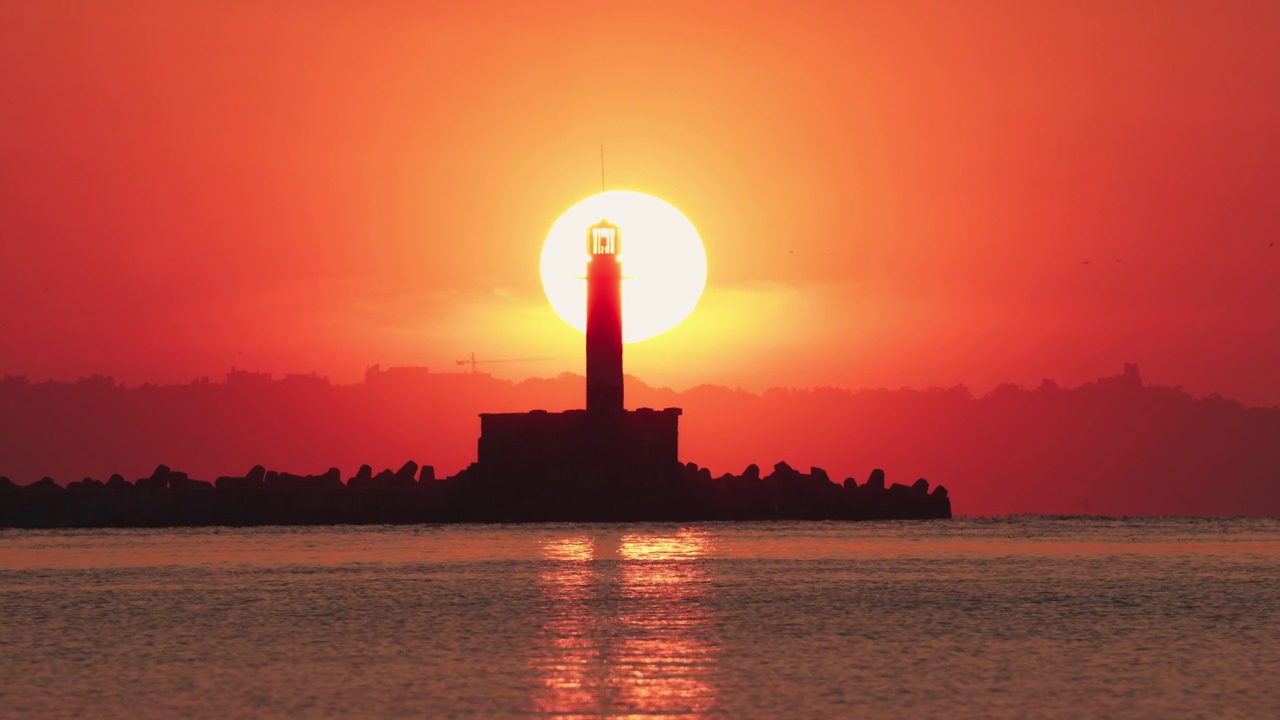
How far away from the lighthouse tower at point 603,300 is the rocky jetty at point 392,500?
16.1 meters

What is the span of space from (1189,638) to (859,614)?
24.6 feet

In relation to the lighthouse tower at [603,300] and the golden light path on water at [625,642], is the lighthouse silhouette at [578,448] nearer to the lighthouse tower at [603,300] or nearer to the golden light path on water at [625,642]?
the lighthouse tower at [603,300]

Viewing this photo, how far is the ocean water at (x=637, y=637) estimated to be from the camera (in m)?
21.0

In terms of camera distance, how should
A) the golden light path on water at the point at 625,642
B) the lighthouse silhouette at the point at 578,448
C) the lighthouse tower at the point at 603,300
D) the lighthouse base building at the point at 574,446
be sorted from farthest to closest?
the lighthouse base building at the point at 574,446 < the lighthouse silhouette at the point at 578,448 < the lighthouse tower at the point at 603,300 < the golden light path on water at the point at 625,642

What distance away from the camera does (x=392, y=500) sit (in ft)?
324

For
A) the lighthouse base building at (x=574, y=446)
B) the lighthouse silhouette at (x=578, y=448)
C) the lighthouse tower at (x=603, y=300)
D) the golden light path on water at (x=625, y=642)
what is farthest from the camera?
the lighthouse base building at (x=574, y=446)

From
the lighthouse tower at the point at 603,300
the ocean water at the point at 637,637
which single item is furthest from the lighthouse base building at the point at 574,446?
the ocean water at the point at 637,637

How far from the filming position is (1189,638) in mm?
29516

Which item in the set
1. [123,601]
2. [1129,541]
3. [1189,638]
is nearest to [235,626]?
[123,601]

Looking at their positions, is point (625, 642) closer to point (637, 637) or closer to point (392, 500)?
point (637, 637)

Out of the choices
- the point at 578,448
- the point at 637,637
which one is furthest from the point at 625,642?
the point at 578,448

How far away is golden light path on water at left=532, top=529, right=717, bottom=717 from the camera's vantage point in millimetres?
20444

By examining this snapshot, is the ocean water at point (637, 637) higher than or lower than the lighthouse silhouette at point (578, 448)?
lower

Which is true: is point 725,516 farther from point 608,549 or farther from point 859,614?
point 859,614
